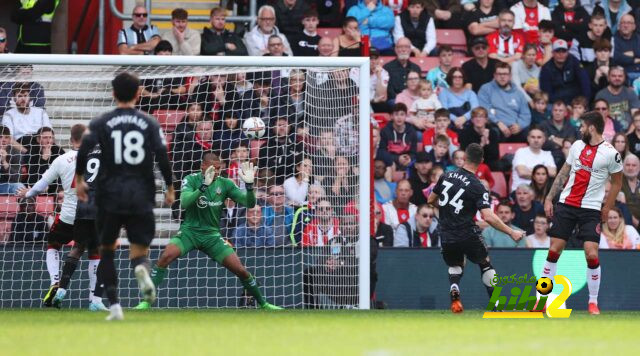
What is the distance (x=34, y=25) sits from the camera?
17750 mm

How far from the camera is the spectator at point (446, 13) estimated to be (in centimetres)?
1934

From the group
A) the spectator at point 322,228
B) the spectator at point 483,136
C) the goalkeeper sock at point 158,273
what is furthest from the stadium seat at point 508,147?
the goalkeeper sock at point 158,273

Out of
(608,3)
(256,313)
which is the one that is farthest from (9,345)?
(608,3)

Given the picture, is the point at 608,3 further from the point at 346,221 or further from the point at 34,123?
the point at 34,123

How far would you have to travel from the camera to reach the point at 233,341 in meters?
8.46

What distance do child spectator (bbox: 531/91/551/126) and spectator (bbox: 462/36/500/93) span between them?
0.77 metres

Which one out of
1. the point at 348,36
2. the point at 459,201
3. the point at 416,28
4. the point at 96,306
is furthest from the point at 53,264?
the point at 416,28

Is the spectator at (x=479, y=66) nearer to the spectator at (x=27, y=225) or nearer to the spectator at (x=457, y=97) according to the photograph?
the spectator at (x=457, y=97)

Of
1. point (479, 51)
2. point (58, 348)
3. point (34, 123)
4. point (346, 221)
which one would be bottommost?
point (58, 348)

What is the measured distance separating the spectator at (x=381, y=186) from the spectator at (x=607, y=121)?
11.9 feet

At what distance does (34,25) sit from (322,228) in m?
6.11

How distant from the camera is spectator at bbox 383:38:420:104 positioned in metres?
18.0

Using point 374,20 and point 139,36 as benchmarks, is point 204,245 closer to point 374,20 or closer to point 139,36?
point 139,36

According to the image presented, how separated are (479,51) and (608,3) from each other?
3.18 m
